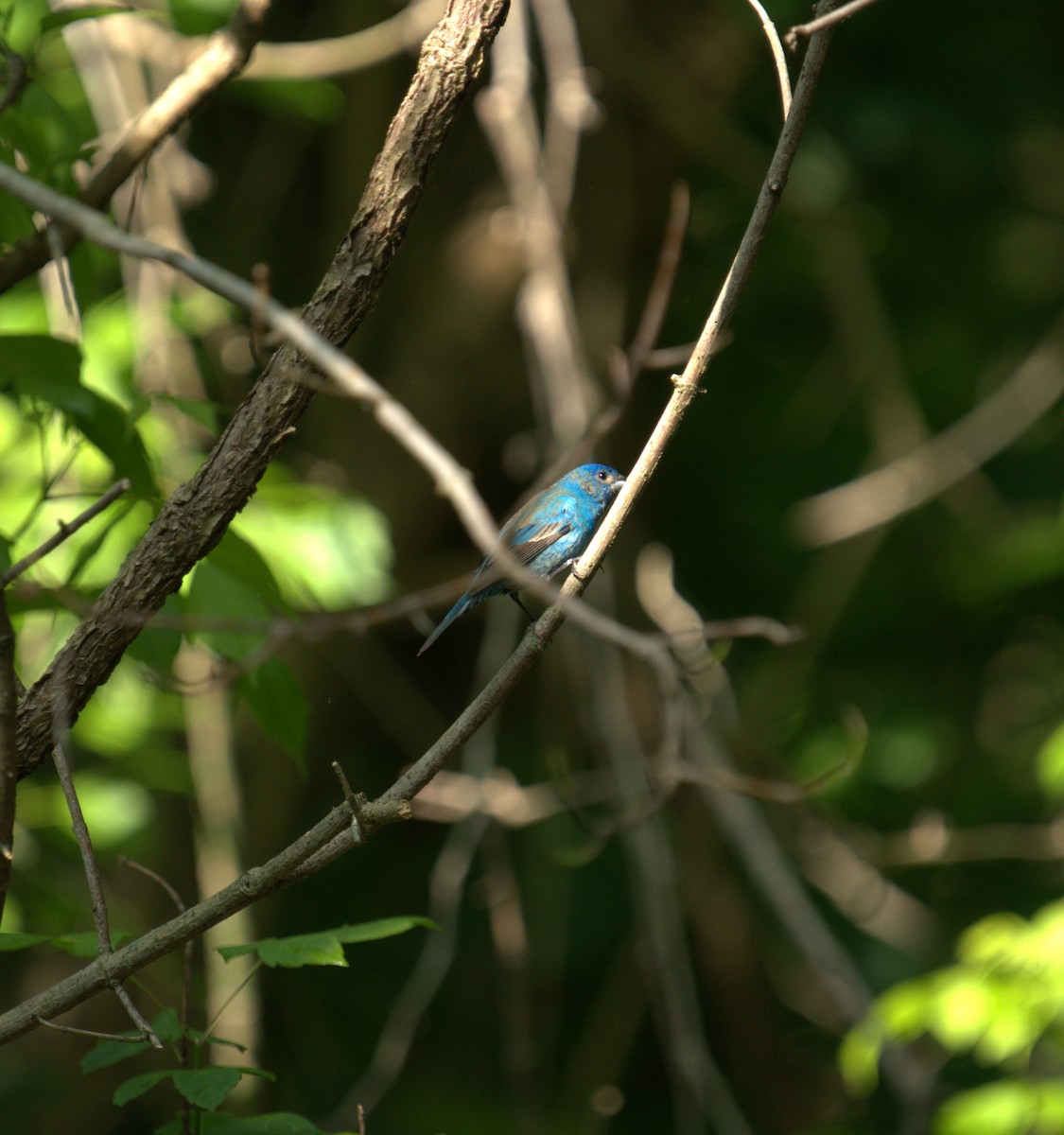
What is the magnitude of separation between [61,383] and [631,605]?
4.55 m

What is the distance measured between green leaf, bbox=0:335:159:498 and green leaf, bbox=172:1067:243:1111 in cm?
99

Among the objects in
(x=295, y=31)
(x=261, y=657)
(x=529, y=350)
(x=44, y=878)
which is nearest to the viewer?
(x=261, y=657)

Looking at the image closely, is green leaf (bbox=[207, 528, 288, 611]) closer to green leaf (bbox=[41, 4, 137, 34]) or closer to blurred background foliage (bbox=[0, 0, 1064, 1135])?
green leaf (bbox=[41, 4, 137, 34])

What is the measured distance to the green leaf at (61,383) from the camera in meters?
2.07

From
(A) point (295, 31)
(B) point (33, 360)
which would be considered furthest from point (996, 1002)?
(A) point (295, 31)

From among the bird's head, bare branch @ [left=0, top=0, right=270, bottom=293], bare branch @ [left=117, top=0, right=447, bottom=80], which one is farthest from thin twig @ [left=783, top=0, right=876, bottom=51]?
bare branch @ [left=117, top=0, right=447, bottom=80]

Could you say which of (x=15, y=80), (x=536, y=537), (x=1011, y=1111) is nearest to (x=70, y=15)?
(x=15, y=80)

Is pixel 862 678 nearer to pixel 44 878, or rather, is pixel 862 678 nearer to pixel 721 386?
pixel 721 386

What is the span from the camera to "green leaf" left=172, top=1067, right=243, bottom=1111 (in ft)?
5.81

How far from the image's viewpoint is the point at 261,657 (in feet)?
6.06

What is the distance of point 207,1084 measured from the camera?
71.2 inches

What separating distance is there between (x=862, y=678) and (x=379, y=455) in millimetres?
4168

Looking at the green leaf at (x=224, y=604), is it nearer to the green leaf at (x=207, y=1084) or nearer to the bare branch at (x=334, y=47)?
the green leaf at (x=207, y=1084)

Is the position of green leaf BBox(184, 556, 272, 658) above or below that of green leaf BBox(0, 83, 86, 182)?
below
